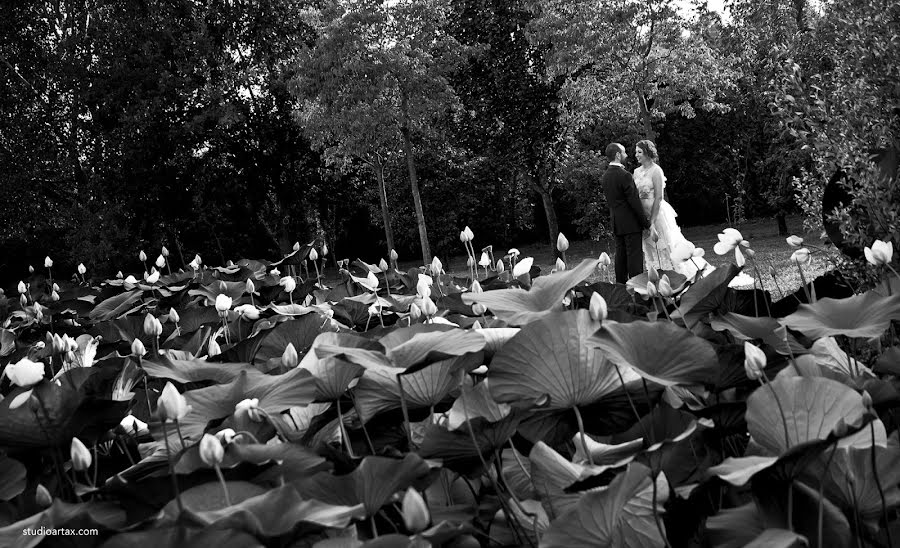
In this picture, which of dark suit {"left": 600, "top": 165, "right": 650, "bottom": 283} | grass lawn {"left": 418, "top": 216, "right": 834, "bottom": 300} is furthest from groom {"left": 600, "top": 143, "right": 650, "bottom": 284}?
grass lawn {"left": 418, "top": 216, "right": 834, "bottom": 300}

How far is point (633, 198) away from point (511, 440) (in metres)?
8.63

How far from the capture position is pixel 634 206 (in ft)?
31.3

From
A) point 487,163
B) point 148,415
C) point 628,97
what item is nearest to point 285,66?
point 487,163

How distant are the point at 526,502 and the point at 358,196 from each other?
26.2 metres

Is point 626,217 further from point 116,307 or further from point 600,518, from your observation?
point 600,518

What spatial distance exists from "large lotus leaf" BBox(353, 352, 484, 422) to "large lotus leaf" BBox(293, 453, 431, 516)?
0.21 metres

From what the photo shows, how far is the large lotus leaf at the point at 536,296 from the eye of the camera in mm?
1398

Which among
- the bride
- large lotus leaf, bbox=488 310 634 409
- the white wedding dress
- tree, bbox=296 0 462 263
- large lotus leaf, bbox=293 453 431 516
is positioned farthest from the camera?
tree, bbox=296 0 462 263

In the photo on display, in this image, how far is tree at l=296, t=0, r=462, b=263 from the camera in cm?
1825

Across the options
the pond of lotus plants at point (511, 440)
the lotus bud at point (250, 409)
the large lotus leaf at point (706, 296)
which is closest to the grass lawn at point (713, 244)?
the large lotus leaf at point (706, 296)

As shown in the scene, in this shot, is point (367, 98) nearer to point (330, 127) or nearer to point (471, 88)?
point (330, 127)

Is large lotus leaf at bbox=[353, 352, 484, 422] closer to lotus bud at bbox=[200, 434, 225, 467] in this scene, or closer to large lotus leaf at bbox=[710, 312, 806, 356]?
lotus bud at bbox=[200, 434, 225, 467]

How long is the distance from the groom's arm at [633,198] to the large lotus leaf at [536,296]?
26.8 ft

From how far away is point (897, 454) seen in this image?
0.92 metres
